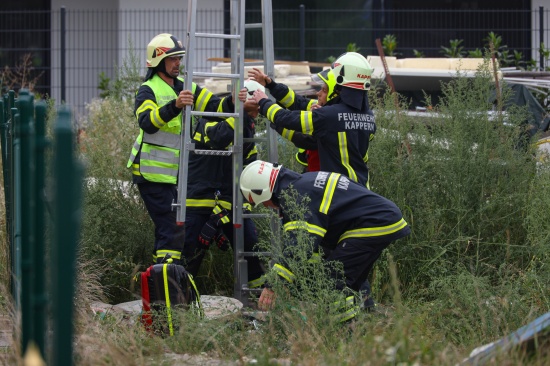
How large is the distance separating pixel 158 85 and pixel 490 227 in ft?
8.30

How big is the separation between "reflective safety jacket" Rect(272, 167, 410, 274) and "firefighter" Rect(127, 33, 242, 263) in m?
1.17

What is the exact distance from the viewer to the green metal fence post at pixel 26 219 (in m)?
3.82

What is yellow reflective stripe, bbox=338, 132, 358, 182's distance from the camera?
6.18 meters

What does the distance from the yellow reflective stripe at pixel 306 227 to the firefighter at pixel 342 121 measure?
2.87ft

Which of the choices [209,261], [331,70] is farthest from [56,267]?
[209,261]

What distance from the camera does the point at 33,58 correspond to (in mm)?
16750

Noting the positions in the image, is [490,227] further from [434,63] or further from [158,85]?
[434,63]

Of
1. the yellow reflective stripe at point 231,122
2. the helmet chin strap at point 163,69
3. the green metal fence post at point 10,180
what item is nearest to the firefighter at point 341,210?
the yellow reflective stripe at point 231,122

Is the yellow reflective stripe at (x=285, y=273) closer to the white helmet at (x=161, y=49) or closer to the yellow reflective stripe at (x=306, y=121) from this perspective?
the yellow reflective stripe at (x=306, y=121)

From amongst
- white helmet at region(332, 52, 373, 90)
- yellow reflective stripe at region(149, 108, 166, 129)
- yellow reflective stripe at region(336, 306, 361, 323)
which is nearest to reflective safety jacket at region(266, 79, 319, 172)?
white helmet at region(332, 52, 373, 90)

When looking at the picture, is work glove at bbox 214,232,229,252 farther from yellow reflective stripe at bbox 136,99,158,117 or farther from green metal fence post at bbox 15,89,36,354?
green metal fence post at bbox 15,89,36,354

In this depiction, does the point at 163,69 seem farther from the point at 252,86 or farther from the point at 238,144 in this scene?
the point at 238,144

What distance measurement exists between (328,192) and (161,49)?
1827mm

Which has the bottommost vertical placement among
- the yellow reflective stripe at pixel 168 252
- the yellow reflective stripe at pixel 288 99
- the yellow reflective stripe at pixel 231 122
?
the yellow reflective stripe at pixel 168 252
